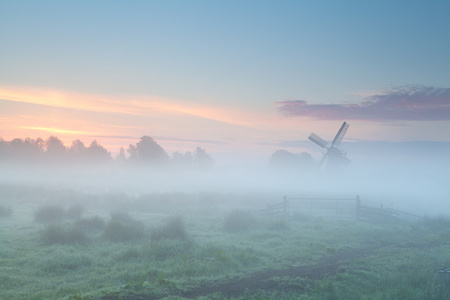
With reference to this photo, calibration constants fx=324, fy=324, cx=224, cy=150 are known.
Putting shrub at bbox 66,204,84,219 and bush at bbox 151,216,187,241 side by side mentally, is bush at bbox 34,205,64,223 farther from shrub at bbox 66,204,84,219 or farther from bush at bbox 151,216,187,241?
bush at bbox 151,216,187,241

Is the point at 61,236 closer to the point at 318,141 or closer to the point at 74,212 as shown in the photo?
the point at 74,212

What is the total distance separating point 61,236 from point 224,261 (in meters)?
9.72

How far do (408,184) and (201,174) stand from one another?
73.4 metres

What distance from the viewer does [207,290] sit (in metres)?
10.8

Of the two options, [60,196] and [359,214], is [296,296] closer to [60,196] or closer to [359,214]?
[359,214]

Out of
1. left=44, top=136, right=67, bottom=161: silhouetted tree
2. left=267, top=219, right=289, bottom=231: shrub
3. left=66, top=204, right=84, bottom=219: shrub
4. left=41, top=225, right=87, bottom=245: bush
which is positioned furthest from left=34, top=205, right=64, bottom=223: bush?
left=44, top=136, right=67, bottom=161: silhouetted tree

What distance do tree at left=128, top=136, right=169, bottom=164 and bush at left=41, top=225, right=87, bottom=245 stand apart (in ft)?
269

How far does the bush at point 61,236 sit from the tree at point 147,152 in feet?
269

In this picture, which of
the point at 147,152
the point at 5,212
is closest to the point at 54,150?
the point at 147,152

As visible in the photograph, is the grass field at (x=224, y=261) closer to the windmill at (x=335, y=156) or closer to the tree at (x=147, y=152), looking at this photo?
the windmill at (x=335, y=156)

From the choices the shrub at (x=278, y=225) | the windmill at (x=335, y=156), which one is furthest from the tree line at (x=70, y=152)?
the shrub at (x=278, y=225)

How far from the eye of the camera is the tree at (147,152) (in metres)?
99.0

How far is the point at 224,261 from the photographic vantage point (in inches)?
545

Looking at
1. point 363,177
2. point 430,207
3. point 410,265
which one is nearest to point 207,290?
point 410,265
